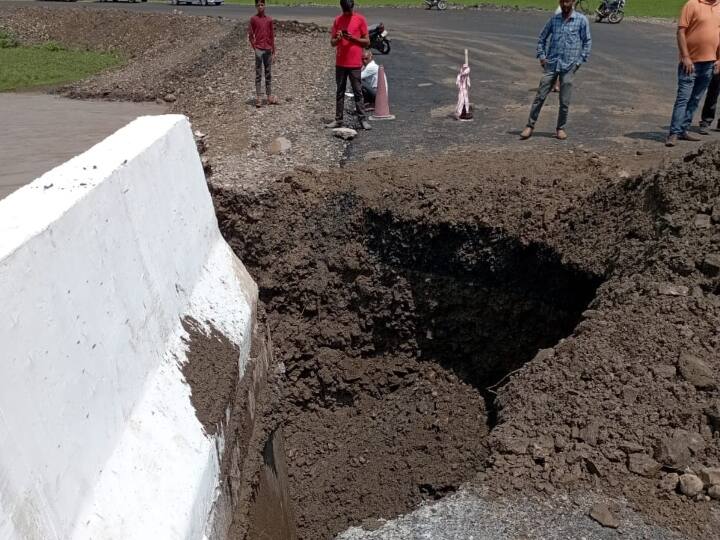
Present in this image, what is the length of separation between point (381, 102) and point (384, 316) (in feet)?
15.2

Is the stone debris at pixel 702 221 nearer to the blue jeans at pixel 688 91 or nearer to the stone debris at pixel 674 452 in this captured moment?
the stone debris at pixel 674 452

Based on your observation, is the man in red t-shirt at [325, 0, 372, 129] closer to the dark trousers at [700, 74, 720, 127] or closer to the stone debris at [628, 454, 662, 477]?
the dark trousers at [700, 74, 720, 127]

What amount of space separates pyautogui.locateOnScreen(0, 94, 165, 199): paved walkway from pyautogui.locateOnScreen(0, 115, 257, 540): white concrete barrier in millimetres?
4266

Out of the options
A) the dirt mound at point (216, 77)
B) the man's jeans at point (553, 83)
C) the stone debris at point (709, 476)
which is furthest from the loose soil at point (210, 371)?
the man's jeans at point (553, 83)

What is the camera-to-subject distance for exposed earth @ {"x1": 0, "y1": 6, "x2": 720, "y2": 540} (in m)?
4.36

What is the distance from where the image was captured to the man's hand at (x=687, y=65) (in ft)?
26.9

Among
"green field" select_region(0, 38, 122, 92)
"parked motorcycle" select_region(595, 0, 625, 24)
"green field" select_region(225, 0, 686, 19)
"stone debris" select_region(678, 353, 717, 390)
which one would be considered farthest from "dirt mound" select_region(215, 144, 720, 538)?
"green field" select_region(225, 0, 686, 19)

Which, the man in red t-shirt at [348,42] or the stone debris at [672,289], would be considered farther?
the man in red t-shirt at [348,42]

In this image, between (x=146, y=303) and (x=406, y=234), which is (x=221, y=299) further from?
(x=406, y=234)

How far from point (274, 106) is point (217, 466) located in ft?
28.2

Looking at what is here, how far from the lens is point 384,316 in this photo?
794 centimetres

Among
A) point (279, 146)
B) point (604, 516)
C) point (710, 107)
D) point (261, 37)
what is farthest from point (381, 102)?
point (604, 516)

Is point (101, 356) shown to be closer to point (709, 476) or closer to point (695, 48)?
point (709, 476)

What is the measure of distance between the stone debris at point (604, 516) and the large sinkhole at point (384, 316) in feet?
10.2
